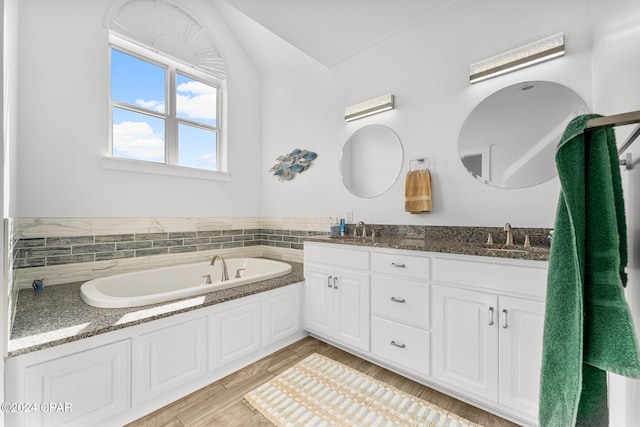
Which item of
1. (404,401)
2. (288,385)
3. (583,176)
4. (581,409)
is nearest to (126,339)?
(288,385)

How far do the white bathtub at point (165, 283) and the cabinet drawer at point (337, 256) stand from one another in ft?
1.18

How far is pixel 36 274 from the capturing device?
78.4 inches

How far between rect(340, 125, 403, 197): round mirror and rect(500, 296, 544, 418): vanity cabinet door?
1.33m

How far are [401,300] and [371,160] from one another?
1.33 meters

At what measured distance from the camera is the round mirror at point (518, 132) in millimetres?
1680

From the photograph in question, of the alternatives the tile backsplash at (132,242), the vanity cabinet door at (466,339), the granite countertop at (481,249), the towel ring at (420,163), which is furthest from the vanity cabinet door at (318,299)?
the towel ring at (420,163)

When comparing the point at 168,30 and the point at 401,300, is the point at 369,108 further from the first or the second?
the point at 168,30

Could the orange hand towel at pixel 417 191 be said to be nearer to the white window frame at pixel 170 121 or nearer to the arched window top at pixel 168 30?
the white window frame at pixel 170 121

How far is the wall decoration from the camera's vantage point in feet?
9.90

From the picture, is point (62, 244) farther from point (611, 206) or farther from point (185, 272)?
point (611, 206)

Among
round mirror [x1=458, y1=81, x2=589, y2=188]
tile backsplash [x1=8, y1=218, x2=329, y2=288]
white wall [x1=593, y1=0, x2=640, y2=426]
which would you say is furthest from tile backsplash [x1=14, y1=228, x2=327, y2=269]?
white wall [x1=593, y1=0, x2=640, y2=426]

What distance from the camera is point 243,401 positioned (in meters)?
1.61

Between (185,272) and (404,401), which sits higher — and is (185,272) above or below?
above

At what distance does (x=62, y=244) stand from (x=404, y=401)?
276 centimetres
